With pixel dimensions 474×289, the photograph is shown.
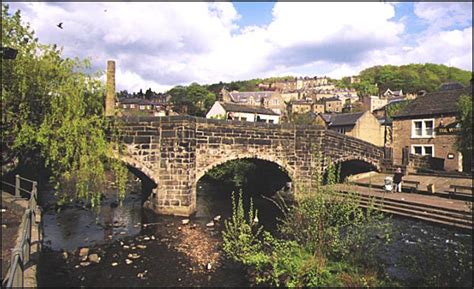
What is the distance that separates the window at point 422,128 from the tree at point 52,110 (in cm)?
2813

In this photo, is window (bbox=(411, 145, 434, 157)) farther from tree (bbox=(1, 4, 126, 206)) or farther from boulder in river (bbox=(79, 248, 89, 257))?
boulder in river (bbox=(79, 248, 89, 257))

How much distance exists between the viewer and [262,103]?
93.5 metres

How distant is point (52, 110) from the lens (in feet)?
42.8

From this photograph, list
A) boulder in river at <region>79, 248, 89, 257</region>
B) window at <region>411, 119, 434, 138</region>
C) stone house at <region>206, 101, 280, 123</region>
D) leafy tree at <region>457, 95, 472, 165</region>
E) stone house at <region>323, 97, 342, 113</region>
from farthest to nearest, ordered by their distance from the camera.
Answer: stone house at <region>323, 97, 342, 113</region>
stone house at <region>206, 101, 280, 123</region>
window at <region>411, 119, 434, 138</region>
boulder in river at <region>79, 248, 89, 257</region>
leafy tree at <region>457, 95, 472, 165</region>

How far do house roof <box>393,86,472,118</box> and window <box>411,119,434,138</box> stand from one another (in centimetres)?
67

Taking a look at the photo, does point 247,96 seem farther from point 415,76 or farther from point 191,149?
point 191,149

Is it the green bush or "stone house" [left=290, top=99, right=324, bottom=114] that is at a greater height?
"stone house" [left=290, top=99, right=324, bottom=114]

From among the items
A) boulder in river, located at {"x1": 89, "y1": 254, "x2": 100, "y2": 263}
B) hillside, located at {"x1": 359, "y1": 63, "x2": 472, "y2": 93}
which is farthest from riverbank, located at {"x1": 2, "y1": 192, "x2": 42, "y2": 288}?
hillside, located at {"x1": 359, "y1": 63, "x2": 472, "y2": 93}

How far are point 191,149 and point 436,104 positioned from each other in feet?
81.7

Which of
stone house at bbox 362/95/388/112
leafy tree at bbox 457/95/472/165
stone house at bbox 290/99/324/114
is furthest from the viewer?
stone house at bbox 290/99/324/114

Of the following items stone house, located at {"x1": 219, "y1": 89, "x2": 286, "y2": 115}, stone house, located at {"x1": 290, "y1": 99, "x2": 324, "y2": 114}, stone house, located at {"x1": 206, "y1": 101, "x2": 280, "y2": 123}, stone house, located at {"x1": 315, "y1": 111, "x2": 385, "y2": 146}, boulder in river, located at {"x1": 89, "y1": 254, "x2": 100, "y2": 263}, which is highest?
stone house, located at {"x1": 290, "y1": 99, "x2": 324, "y2": 114}

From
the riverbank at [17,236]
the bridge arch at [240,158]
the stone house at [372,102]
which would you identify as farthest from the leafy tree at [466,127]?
the stone house at [372,102]

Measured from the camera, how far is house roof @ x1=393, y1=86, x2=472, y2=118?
30.9m

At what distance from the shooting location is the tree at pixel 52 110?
1275 cm
